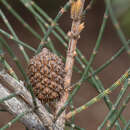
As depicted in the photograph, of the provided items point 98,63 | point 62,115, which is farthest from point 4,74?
point 98,63

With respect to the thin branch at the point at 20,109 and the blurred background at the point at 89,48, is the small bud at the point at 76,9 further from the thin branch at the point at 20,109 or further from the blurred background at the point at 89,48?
the blurred background at the point at 89,48

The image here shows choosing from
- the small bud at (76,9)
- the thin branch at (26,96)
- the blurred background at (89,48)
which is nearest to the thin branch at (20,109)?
the thin branch at (26,96)

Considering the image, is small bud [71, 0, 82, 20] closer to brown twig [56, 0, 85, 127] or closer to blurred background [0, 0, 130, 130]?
brown twig [56, 0, 85, 127]

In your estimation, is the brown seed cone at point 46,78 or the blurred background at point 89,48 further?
the blurred background at point 89,48

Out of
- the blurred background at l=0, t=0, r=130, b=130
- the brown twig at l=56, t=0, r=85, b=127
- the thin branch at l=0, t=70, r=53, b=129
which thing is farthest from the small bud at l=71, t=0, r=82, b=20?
the blurred background at l=0, t=0, r=130, b=130

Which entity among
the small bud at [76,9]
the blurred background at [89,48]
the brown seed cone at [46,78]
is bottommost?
the blurred background at [89,48]

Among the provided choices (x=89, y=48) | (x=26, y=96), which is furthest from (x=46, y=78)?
(x=89, y=48)

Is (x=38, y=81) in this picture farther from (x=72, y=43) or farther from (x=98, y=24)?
(x=98, y=24)

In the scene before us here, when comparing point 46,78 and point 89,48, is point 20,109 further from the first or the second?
point 89,48
